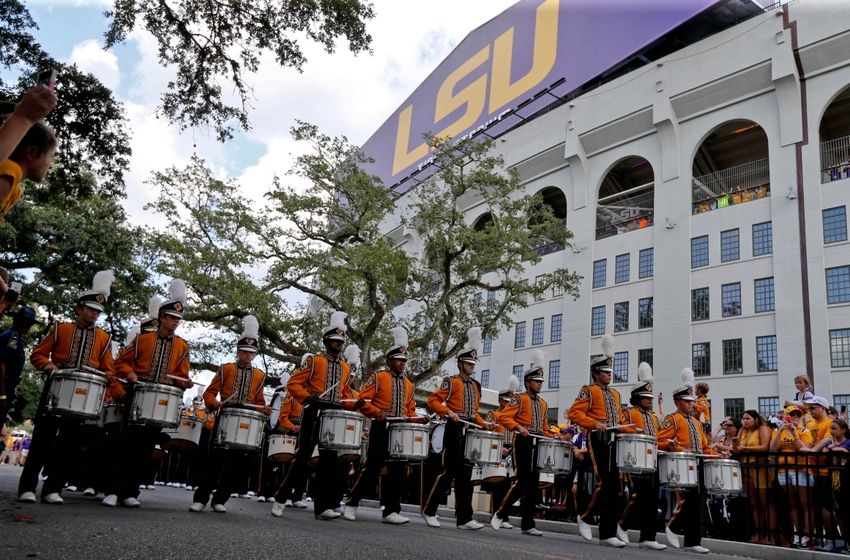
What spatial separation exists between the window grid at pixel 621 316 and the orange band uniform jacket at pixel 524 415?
27664mm

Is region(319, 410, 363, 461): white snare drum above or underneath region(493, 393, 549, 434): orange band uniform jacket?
underneath

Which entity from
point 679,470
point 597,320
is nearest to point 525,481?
point 679,470

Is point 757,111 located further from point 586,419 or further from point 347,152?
point 586,419

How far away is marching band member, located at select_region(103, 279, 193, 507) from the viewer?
26.5 ft

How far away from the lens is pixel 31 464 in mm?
7645

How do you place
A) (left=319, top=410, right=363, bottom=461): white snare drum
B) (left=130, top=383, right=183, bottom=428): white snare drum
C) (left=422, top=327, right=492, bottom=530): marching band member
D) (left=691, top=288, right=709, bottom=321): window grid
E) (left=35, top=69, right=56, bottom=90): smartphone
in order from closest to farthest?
(left=35, top=69, right=56, bottom=90): smartphone, (left=130, top=383, right=183, bottom=428): white snare drum, (left=319, top=410, right=363, bottom=461): white snare drum, (left=422, top=327, right=492, bottom=530): marching band member, (left=691, top=288, right=709, bottom=321): window grid

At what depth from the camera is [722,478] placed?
10117 mm

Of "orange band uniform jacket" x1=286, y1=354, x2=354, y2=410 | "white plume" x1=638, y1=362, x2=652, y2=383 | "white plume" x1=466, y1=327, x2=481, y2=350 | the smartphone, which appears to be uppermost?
"white plume" x1=466, y1=327, x2=481, y2=350

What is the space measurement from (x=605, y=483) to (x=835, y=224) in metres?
26.1

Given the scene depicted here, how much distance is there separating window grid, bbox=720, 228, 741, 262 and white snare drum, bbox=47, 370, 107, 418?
105 feet

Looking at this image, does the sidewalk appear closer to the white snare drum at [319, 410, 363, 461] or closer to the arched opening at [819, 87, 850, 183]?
the white snare drum at [319, 410, 363, 461]

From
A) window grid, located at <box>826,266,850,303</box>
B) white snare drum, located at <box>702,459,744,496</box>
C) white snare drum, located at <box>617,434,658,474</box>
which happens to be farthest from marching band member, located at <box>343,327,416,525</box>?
window grid, located at <box>826,266,850,303</box>

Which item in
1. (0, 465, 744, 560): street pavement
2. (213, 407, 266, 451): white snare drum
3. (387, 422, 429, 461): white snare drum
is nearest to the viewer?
(0, 465, 744, 560): street pavement

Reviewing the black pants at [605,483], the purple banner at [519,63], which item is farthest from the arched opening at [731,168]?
the black pants at [605,483]
